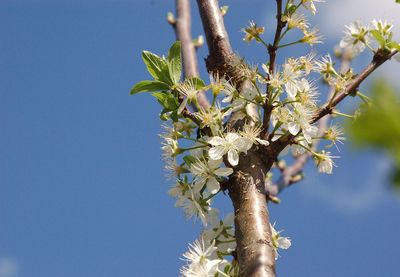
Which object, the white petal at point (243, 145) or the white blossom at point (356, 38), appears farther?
the white blossom at point (356, 38)

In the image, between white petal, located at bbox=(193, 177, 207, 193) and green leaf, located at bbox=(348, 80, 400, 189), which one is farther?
white petal, located at bbox=(193, 177, 207, 193)

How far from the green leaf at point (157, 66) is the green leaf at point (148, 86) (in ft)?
0.05

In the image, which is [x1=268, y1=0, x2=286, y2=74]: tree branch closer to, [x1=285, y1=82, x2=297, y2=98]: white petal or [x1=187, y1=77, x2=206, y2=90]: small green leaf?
[x1=285, y1=82, x2=297, y2=98]: white petal

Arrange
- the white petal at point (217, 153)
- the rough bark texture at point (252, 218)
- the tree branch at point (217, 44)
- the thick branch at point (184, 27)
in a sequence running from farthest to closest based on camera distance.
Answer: the thick branch at point (184, 27)
the tree branch at point (217, 44)
the white petal at point (217, 153)
the rough bark texture at point (252, 218)

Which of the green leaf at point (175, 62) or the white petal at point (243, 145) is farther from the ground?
the green leaf at point (175, 62)

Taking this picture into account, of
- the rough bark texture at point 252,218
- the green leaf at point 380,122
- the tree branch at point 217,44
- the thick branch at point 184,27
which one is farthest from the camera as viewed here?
the thick branch at point 184,27

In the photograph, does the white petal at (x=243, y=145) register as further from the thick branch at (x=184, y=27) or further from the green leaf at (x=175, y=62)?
the thick branch at (x=184, y=27)

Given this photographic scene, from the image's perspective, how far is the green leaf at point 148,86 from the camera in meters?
1.38

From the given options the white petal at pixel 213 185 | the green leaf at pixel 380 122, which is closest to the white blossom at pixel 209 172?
the white petal at pixel 213 185

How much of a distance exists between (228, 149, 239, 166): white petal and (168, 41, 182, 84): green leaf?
0.83ft

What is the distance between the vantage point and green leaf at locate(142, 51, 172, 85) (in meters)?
1.40

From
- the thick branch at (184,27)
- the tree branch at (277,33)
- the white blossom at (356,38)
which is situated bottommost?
the tree branch at (277,33)

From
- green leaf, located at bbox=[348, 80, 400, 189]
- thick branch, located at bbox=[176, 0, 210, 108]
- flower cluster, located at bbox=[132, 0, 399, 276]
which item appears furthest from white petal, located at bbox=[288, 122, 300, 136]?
green leaf, located at bbox=[348, 80, 400, 189]

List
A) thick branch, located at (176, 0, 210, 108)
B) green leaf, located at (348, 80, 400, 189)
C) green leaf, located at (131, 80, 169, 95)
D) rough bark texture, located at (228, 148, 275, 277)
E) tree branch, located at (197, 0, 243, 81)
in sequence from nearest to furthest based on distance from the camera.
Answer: green leaf, located at (348, 80, 400, 189) < rough bark texture, located at (228, 148, 275, 277) < green leaf, located at (131, 80, 169, 95) < tree branch, located at (197, 0, 243, 81) < thick branch, located at (176, 0, 210, 108)
